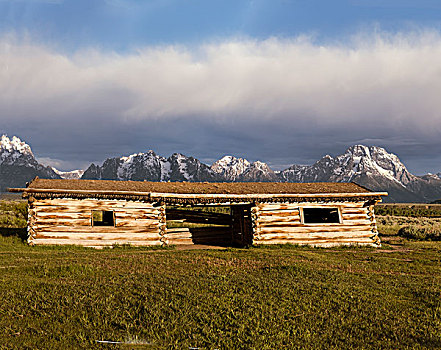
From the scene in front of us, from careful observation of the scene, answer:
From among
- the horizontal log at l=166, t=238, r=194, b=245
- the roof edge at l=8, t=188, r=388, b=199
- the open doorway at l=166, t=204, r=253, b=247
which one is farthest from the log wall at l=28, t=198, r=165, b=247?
the horizontal log at l=166, t=238, r=194, b=245

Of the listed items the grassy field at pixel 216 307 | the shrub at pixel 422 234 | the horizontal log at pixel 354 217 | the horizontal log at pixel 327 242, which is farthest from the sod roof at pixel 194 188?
the grassy field at pixel 216 307

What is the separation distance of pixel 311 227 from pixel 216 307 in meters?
15.5

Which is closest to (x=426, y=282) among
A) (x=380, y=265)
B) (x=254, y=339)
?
(x=380, y=265)

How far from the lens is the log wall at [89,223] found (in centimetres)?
1900

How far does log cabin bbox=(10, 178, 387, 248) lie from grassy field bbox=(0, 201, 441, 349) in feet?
21.3

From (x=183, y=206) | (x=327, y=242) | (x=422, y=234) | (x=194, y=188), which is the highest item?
(x=194, y=188)

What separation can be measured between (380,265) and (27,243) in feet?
57.8

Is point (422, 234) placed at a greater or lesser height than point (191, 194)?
lesser

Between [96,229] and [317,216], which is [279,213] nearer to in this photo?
[317,216]

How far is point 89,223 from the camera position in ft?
64.4

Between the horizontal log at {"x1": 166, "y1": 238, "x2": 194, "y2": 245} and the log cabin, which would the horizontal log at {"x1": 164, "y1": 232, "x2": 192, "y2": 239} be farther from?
the horizontal log at {"x1": 166, "y1": 238, "x2": 194, "y2": 245}

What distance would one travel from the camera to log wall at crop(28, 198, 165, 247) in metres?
19.0

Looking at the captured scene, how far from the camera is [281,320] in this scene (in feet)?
23.6

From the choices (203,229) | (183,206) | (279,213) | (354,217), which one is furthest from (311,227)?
(183,206)
